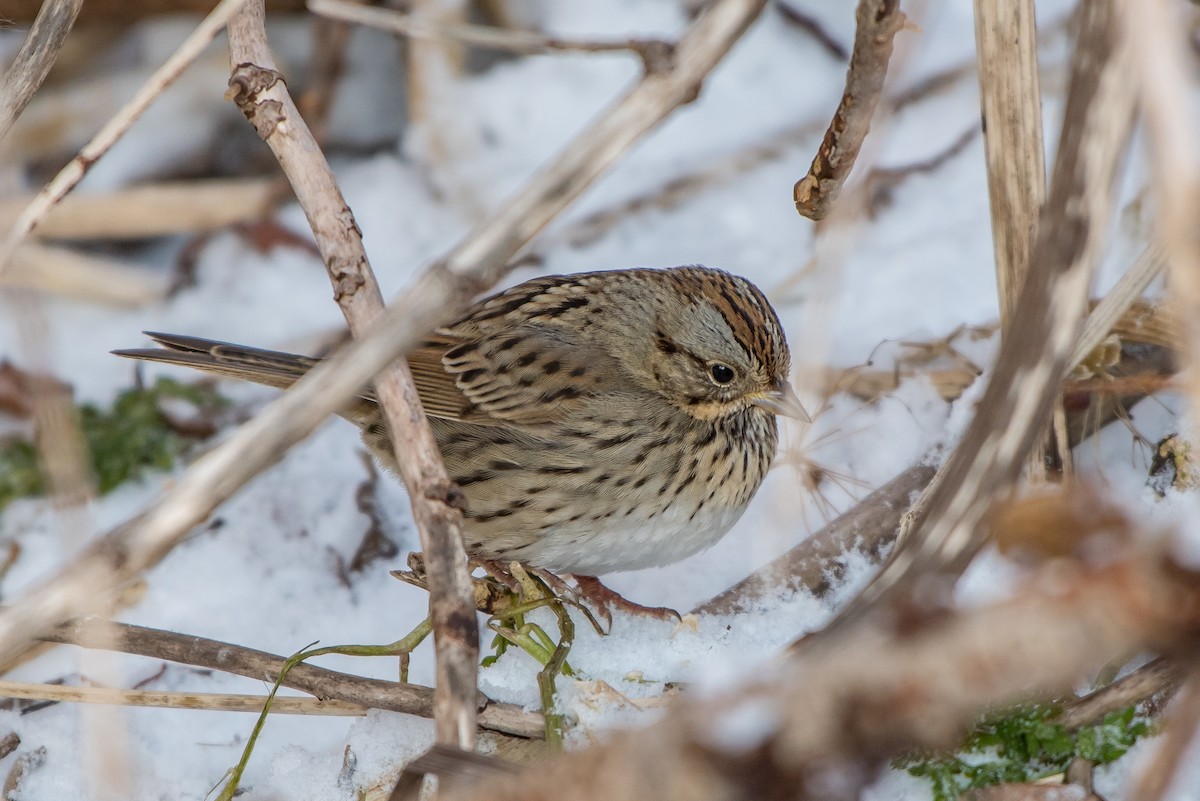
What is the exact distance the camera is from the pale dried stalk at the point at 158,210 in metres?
5.04

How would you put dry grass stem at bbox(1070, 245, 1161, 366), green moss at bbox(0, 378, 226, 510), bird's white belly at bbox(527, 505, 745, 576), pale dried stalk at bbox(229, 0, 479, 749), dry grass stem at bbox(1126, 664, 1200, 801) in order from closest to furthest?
dry grass stem at bbox(1126, 664, 1200, 801)
pale dried stalk at bbox(229, 0, 479, 749)
dry grass stem at bbox(1070, 245, 1161, 366)
bird's white belly at bbox(527, 505, 745, 576)
green moss at bbox(0, 378, 226, 510)

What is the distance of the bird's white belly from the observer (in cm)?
318

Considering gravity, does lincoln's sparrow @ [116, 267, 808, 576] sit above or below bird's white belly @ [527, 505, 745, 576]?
above

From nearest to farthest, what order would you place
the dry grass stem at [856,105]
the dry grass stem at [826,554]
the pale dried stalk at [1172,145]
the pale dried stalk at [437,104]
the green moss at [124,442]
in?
1. the pale dried stalk at [1172,145]
2. the dry grass stem at [856,105]
3. the dry grass stem at [826,554]
4. the green moss at [124,442]
5. the pale dried stalk at [437,104]

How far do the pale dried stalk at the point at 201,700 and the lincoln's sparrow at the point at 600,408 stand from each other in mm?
616

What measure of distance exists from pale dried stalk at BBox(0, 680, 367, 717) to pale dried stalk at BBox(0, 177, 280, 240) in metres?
2.72

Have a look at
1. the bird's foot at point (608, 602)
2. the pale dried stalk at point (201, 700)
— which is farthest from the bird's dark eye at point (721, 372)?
the pale dried stalk at point (201, 700)

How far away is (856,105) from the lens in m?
2.57

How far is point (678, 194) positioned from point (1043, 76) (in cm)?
144

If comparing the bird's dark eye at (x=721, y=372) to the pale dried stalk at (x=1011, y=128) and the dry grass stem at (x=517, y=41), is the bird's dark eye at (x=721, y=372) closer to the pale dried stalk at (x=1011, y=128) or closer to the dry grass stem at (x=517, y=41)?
the pale dried stalk at (x=1011, y=128)

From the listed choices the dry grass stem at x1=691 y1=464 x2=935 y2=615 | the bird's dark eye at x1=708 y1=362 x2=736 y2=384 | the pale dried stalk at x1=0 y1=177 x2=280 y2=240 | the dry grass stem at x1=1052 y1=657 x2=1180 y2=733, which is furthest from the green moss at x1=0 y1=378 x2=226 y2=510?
the dry grass stem at x1=1052 y1=657 x2=1180 y2=733

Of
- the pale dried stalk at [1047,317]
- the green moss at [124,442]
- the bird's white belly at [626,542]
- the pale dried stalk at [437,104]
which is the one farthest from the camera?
the pale dried stalk at [437,104]

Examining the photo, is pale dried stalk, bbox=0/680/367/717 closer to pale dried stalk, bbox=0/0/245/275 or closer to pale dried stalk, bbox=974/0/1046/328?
pale dried stalk, bbox=0/0/245/275

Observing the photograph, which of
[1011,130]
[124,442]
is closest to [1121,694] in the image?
[1011,130]
